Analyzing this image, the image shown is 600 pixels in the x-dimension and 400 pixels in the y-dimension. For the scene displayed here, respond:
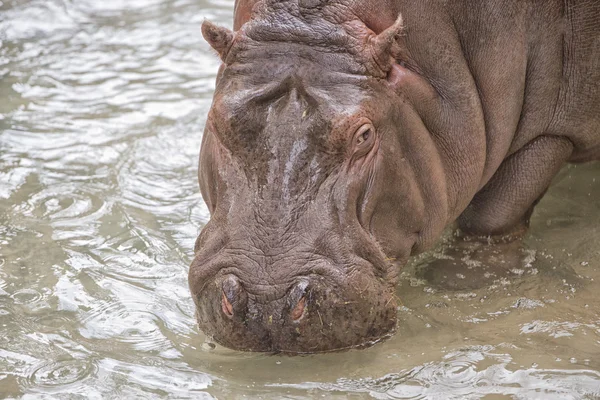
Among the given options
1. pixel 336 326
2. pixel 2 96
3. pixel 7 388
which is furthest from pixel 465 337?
pixel 2 96

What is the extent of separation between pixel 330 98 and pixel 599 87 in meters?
1.81

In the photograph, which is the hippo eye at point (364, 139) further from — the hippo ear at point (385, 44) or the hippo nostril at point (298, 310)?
the hippo nostril at point (298, 310)

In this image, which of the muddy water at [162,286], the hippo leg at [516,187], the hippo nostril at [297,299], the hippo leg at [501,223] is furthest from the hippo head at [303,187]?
the hippo leg at [516,187]

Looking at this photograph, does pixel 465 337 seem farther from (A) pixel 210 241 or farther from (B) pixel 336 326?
(A) pixel 210 241

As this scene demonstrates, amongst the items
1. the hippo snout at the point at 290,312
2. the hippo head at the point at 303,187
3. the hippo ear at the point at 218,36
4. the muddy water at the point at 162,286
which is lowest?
the muddy water at the point at 162,286

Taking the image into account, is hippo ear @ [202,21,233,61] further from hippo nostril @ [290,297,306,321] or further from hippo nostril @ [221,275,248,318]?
hippo nostril @ [290,297,306,321]

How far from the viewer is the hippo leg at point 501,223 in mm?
5785

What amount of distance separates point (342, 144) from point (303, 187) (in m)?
0.26

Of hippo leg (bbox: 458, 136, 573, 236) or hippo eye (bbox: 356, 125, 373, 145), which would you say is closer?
hippo eye (bbox: 356, 125, 373, 145)

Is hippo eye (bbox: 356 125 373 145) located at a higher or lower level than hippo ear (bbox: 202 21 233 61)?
lower

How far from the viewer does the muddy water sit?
480 cm

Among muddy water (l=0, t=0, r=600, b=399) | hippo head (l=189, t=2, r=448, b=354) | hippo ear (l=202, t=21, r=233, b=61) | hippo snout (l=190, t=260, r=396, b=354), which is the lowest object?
muddy water (l=0, t=0, r=600, b=399)

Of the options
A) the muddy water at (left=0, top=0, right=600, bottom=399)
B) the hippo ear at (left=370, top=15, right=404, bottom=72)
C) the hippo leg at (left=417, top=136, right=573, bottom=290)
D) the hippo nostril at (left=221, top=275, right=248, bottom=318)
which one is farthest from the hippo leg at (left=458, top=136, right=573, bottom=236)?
the hippo nostril at (left=221, top=275, right=248, bottom=318)

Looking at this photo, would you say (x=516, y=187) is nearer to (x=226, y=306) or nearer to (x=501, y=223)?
(x=501, y=223)
